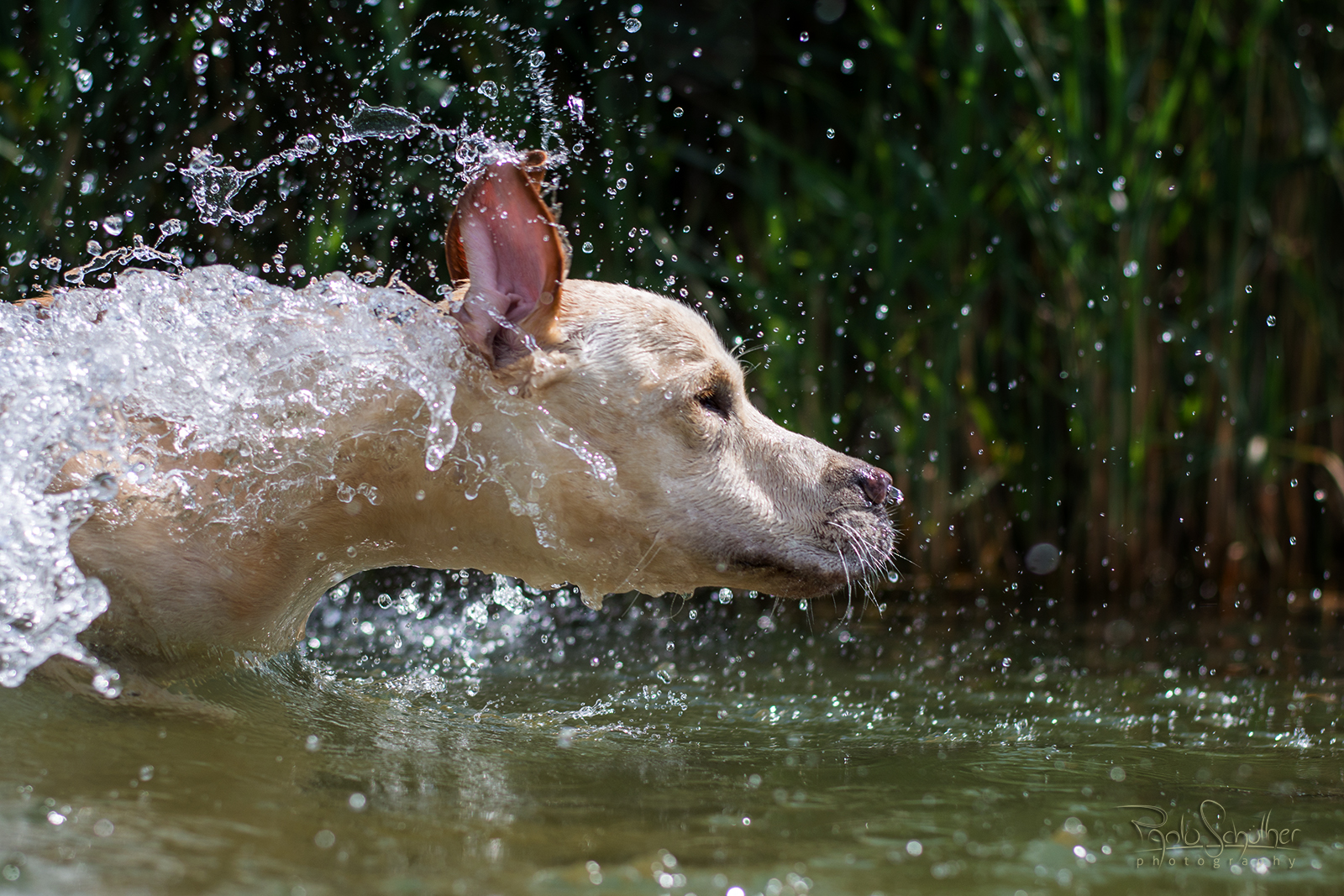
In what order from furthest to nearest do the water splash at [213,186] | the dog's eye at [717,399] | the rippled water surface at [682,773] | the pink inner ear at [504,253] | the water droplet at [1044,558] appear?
the water droplet at [1044,558] → the water splash at [213,186] → the dog's eye at [717,399] → the pink inner ear at [504,253] → the rippled water surface at [682,773]

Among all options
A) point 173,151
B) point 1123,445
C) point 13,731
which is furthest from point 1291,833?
point 173,151

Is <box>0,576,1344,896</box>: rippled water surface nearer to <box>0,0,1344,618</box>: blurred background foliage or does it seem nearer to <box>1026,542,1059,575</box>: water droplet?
<box>1026,542,1059,575</box>: water droplet

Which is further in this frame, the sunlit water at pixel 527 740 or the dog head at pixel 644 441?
the dog head at pixel 644 441

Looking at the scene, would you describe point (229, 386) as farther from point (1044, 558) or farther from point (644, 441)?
point (1044, 558)

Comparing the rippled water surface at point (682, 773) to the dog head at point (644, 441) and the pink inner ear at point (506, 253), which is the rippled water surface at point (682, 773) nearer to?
the dog head at point (644, 441)

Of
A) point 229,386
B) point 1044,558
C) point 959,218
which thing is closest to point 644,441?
point 229,386

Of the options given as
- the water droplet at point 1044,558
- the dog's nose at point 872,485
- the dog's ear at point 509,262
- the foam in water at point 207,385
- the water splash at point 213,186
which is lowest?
the water droplet at point 1044,558

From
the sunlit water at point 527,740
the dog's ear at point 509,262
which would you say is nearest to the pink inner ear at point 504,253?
the dog's ear at point 509,262

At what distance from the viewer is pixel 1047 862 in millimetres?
2000

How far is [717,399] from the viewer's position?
3.11 metres

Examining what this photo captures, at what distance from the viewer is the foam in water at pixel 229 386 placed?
2.72 meters

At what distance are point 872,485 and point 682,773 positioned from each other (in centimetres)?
95

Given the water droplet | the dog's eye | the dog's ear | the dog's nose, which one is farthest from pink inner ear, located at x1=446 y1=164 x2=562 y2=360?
the water droplet

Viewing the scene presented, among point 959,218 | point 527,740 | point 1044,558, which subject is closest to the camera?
point 527,740
